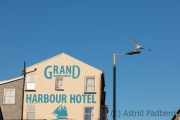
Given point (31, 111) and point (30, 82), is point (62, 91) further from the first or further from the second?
point (31, 111)

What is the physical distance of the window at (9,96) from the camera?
143 feet

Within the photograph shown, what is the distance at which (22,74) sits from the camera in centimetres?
4466

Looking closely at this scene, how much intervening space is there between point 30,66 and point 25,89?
2741 millimetres

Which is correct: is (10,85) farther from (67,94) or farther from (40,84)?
(67,94)

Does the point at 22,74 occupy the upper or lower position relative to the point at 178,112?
upper

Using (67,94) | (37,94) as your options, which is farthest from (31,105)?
(67,94)

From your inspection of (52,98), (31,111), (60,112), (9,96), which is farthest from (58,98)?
(9,96)

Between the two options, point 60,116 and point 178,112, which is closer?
point 60,116

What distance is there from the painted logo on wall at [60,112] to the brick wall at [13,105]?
4068mm

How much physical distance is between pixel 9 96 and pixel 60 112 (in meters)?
6.08

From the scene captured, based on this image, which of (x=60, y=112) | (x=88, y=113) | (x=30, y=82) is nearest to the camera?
(x=88, y=113)

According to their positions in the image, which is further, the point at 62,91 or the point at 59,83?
the point at 59,83

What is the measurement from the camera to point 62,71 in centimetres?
4419

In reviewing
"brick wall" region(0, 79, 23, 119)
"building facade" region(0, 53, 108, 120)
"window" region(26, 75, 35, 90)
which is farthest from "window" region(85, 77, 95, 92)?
"brick wall" region(0, 79, 23, 119)
